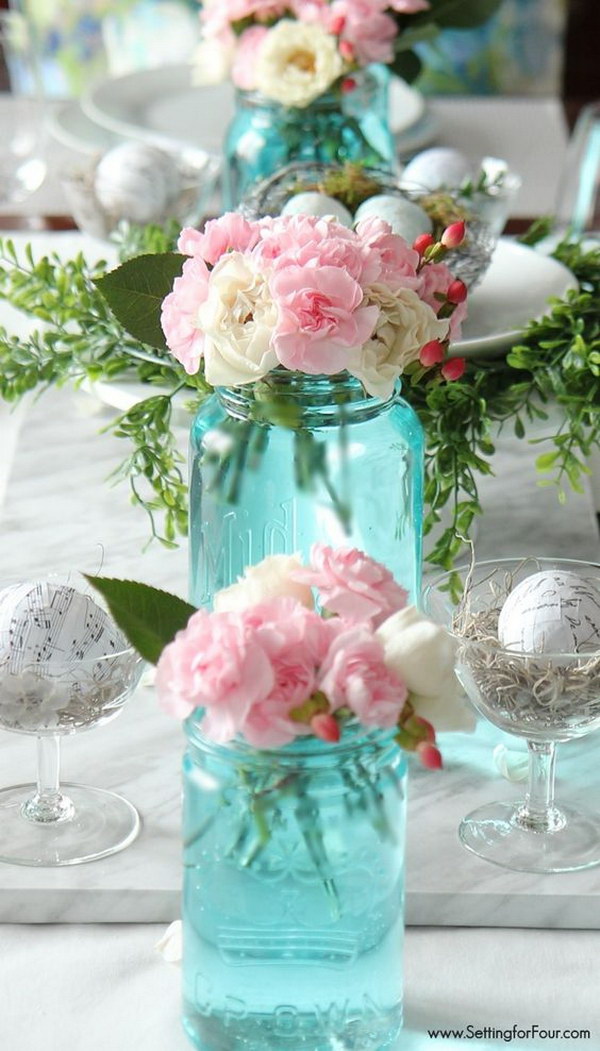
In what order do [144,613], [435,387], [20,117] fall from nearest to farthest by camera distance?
[144,613] < [435,387] < [20,117]

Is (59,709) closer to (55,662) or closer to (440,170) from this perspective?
(55,662)

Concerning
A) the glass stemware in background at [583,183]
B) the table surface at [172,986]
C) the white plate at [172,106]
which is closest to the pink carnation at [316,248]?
the table surface at [172,986]

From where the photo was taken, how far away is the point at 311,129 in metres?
1.72

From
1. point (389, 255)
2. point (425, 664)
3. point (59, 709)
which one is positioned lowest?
point (59, 709)

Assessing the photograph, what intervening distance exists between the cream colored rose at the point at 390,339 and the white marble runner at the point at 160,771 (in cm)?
27

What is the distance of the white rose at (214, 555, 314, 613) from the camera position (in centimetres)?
71

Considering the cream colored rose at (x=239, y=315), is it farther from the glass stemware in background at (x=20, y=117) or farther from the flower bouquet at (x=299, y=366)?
→ the glass stemware in background at (x=20, y=117)

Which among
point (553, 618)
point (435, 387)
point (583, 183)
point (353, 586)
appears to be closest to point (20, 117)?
point (583, 183)

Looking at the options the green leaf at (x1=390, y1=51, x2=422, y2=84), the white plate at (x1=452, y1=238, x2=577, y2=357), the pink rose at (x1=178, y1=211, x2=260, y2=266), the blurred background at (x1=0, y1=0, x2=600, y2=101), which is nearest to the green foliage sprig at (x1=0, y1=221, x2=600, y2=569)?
the white plate at (x1=452, y1=238, x2=577, y2=357)

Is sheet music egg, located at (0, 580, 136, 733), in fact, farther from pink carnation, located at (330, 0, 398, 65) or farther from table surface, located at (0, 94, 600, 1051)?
pink carnation, located at (330, 0, 398, 65)

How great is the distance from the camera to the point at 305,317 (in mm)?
828

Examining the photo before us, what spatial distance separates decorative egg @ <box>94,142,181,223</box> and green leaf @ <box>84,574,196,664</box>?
104cm

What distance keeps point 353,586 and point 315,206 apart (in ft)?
1.94

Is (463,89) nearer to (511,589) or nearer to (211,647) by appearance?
(511,589)
